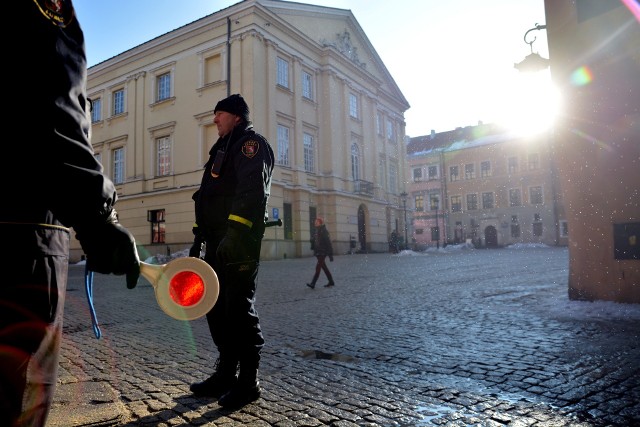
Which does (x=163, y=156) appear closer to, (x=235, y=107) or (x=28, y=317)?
(x=235, y=107)

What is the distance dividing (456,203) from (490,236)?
5.50m

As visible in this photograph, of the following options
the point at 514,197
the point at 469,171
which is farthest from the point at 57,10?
the point at 469,171

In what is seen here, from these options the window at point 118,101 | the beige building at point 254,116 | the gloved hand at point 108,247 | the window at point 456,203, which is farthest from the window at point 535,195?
the gloved hand at point 108,247

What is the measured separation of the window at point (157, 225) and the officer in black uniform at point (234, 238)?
24338 mm

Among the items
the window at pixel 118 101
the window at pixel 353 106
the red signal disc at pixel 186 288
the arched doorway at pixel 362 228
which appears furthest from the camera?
the arched doorway at pixel 362 228

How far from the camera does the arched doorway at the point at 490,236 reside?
53162 mm

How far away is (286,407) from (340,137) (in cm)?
2854

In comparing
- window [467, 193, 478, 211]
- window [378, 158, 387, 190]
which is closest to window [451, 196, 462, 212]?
window [467, 193, 478, 211]

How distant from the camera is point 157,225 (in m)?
26.7

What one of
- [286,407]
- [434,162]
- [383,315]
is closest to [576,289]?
[383,315]

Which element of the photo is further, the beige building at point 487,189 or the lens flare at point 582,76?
the beige building at point 487,189

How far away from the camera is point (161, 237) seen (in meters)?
26.4

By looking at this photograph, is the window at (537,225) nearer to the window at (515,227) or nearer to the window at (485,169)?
the window at (515,227)

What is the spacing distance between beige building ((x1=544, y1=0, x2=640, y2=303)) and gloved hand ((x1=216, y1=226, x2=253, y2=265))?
506 centimetres
